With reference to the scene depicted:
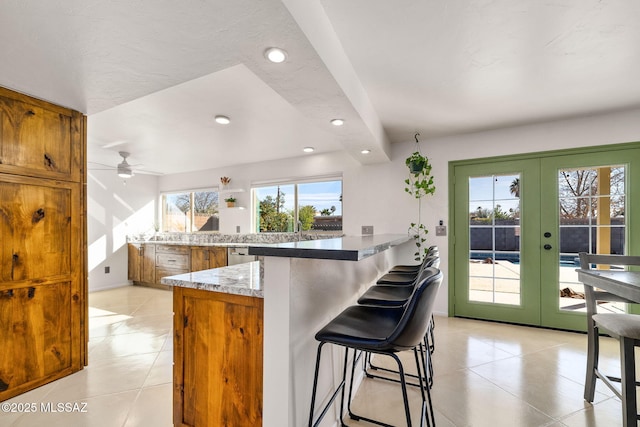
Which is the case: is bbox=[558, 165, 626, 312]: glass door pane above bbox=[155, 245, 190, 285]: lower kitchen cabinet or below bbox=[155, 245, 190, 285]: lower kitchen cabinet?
above

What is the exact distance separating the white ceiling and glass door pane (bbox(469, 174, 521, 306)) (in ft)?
2.73

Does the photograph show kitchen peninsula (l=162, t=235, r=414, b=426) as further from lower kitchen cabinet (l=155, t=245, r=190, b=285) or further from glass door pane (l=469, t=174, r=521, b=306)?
lower kitchen cabinet (l=155, t=245, r=190, b=285)

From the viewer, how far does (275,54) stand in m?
1.48

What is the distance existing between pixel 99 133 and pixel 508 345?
5.06 metres

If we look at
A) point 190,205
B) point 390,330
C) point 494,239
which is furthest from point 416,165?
point 190,205

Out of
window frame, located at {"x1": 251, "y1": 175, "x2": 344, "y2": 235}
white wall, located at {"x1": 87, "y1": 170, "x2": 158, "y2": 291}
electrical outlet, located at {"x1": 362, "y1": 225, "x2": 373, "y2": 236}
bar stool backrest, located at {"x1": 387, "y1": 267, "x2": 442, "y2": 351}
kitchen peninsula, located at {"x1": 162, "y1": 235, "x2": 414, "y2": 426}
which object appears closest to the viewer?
bar stool backrest, located at {"x1": 387, "y1": 267, "x2": 442, "y2": 351}

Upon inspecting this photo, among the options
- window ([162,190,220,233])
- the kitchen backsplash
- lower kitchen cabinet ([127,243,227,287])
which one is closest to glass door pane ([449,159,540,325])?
the kitchen backsplash

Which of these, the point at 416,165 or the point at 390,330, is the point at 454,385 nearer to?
the point at 390,330

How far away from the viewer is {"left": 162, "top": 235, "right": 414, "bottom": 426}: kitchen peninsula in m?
1.25

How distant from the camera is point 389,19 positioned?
1.62 meters

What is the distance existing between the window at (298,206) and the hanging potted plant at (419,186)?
3.62 ft

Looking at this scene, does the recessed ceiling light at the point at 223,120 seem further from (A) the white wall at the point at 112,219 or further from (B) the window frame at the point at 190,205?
(A) the white wall at the point at 112,219

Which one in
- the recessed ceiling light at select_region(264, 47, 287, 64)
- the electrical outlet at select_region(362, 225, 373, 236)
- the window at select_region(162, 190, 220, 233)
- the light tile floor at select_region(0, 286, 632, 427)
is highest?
the recessed ceiling light at select_region(264, 47, 287, 64)

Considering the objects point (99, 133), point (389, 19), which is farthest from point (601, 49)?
point (99, 133)
